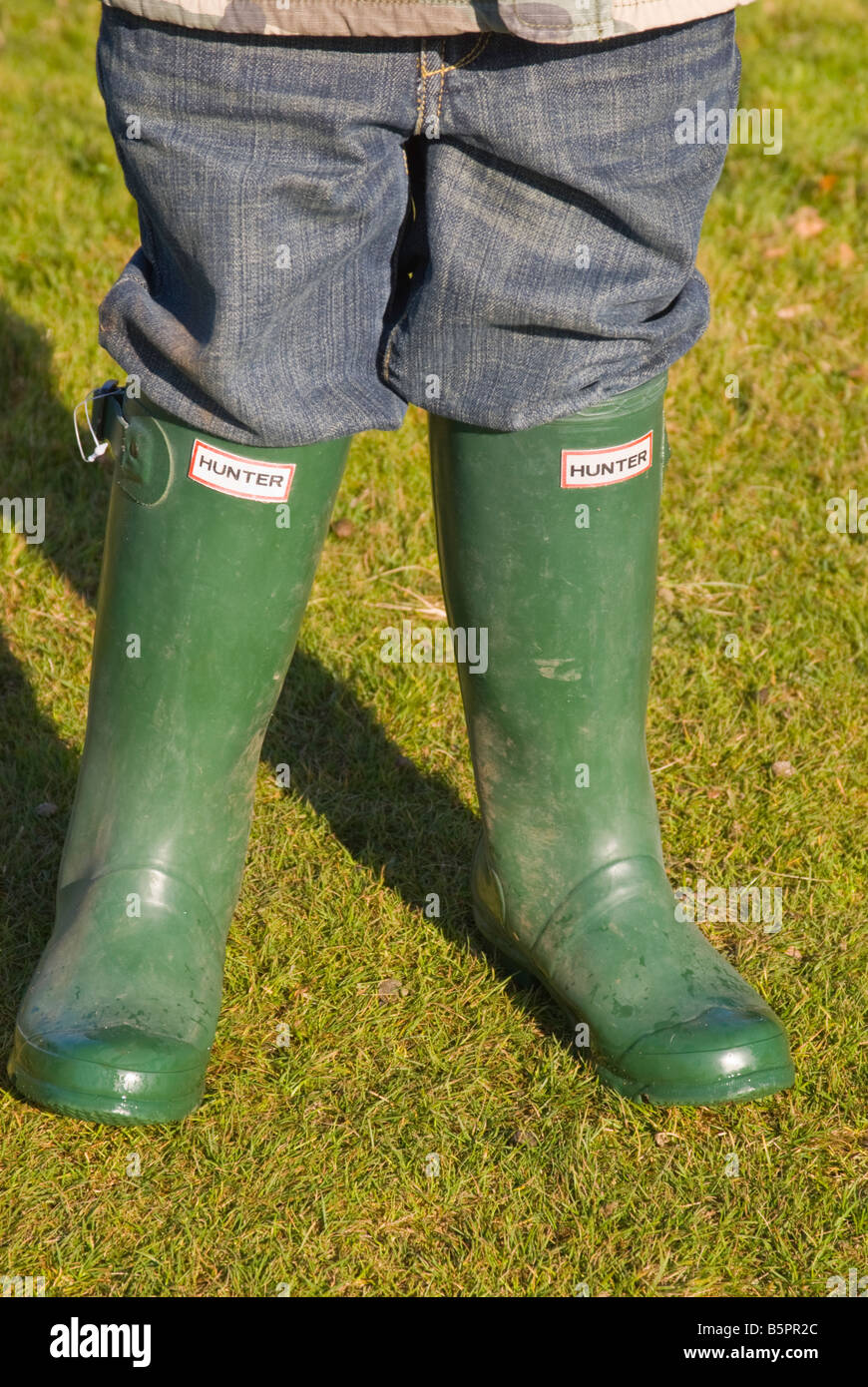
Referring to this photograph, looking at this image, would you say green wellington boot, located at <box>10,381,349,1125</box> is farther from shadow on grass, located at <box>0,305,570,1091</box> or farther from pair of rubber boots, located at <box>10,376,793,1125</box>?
shadow on grass, located at <box>0,305,570,1091</box>

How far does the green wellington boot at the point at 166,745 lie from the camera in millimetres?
1601

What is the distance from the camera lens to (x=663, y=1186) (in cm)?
174

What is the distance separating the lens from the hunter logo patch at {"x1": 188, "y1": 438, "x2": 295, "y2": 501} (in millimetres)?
1557

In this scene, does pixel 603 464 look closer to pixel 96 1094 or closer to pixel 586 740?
pixel 586 740

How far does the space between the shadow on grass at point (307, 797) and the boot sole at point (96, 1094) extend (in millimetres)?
172

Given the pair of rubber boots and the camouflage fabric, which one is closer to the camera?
the camouflage fabric

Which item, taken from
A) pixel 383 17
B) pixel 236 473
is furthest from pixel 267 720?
pixel 383 17

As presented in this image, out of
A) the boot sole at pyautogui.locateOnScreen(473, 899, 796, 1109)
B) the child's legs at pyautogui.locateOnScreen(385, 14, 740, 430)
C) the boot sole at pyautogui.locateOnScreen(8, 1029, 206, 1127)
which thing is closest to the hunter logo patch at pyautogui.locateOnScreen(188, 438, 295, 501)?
the child's legs at pyautogui.locateOnScreen(385, 14, 740, 430)

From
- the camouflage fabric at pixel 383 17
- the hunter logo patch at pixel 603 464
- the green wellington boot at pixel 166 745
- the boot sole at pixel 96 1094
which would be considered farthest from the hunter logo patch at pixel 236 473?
the boot sole at pixel 96 1094

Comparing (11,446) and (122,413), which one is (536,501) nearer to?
(122,413)

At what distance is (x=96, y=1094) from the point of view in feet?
5.32

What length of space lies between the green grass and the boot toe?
73mm

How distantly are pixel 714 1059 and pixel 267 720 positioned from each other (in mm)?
677

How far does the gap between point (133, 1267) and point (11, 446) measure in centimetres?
192
